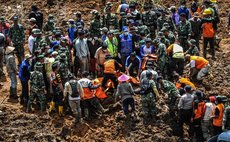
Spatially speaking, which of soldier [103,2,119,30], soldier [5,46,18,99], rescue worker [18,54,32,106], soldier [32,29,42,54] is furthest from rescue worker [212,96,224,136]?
soldier [5,46,18,99]

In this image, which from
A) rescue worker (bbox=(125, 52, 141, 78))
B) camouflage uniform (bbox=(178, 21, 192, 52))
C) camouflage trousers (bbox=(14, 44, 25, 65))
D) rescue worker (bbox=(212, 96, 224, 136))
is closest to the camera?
rescue worker (bbox=(212, 96, 224, 136))

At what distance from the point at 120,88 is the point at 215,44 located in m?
8.35

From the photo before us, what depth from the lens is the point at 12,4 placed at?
28828 mm

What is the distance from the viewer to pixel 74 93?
1811cm

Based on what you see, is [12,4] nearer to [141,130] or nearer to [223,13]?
[223,13]

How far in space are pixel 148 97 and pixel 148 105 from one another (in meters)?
0.43

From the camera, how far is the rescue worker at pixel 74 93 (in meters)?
18.1

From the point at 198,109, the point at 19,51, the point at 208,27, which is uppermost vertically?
the point at 208,27

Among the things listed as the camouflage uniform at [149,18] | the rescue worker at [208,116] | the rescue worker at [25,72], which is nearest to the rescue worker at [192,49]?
the camouflage uniform at [149,18]

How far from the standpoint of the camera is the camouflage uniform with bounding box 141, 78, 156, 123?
18297 millimetres

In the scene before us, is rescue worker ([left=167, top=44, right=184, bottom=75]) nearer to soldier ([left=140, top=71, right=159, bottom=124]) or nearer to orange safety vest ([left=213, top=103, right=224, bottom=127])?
soldier ([left=140, top=71, right=159, bottom=124])

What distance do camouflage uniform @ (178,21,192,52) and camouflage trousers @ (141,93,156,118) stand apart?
4509mm

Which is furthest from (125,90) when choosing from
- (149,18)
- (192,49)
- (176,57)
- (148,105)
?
(149,18)

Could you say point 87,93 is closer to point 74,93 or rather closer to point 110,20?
point 74,93
